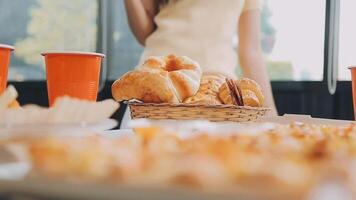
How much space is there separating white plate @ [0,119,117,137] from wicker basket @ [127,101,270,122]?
440 millimetres

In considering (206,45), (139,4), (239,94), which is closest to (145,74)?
(239,94)

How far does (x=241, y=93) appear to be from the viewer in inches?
35.6

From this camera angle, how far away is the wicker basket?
0.80 meters

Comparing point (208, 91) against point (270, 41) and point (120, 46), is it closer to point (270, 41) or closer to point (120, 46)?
point (270, 41)

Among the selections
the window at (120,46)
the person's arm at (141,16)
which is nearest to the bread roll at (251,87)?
the person's arm at (141,16)

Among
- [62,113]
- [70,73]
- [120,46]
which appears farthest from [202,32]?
[62,113]

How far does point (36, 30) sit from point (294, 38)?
5.14ft

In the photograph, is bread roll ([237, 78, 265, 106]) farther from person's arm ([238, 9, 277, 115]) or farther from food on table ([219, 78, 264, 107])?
person's arm ([238, 9, 277, 115])

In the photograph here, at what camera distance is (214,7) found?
1.94 meters

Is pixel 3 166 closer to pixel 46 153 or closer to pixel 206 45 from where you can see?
pixel 46 153

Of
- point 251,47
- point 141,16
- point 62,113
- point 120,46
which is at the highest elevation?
point 62,113

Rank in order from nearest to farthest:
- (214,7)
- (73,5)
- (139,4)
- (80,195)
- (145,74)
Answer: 1. (80,195)
2. (145,74)
3. (139,4)
4. (214,7)
5. (73,5)

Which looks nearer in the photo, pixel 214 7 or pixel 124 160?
pixel 124 160

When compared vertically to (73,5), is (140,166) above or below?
above
